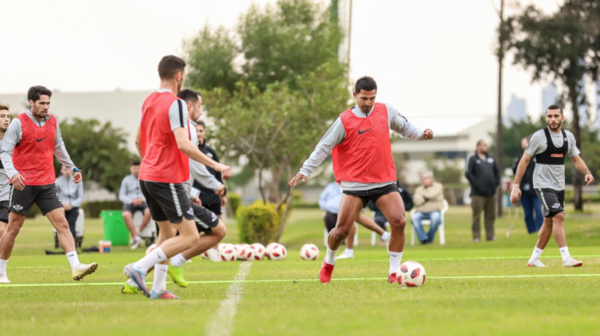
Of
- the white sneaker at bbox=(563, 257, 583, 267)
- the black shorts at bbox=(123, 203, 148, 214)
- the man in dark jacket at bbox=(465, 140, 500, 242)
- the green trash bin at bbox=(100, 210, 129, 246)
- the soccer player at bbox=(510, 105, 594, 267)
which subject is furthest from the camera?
the green trash bin at bbox=(100, 210, 129, 246)

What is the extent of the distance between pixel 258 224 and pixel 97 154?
32864mm

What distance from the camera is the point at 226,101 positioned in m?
24.2

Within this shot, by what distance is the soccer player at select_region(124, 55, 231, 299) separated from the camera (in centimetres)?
671

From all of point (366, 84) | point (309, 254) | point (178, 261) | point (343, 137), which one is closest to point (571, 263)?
point (343, 137)

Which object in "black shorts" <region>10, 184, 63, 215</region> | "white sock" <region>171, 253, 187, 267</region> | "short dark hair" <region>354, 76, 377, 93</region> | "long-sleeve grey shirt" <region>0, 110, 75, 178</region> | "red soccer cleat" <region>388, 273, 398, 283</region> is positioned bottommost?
"red soccer cleat" <region>388, 273, 398, 283</region>

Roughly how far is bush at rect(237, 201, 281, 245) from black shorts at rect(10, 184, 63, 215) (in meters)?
11.0

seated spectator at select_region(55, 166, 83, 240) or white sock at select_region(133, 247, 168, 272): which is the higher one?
white sock at select_region(133, 247, 168, 272)

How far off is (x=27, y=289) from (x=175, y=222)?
244 cm

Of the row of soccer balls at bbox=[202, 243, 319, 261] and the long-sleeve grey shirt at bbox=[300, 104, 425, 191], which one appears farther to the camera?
the row of soccer balls at bbox=[202, 243, 319, 261]

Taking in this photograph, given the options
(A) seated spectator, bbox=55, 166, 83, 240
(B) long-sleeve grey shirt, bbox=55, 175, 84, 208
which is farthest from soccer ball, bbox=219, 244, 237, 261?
(B) long-sleeve grey shirt, bbox=55, 175, 84, 208

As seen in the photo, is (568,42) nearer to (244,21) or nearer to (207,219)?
(244,21)

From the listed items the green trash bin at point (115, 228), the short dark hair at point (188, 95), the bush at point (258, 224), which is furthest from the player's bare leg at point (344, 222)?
the green trash bin at point (115, 228)

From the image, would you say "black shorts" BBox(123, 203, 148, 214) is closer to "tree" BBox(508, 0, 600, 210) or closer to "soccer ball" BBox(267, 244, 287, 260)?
"soccer ball" BBox(267, 244, 287, 260)

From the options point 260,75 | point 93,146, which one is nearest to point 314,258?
point 260,75
